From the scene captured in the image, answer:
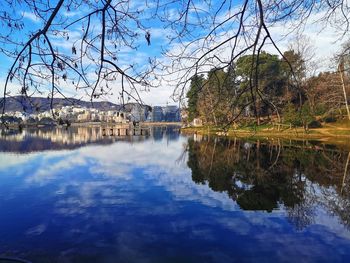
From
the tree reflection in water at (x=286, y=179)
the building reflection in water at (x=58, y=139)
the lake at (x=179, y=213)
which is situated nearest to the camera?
the lake at (x=179, y=213)

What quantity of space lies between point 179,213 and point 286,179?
890 cm

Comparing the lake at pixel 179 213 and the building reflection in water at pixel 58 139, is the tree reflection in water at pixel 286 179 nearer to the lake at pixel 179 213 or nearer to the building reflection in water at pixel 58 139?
the lake at pixel 179 213

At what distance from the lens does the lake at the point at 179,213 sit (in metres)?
9.30

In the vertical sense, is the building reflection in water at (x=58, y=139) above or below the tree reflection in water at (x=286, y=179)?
below

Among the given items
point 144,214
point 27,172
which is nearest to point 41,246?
point 144,214

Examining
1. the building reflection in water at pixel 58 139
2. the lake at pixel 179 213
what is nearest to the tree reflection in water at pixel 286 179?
the lake at pixel 179 213

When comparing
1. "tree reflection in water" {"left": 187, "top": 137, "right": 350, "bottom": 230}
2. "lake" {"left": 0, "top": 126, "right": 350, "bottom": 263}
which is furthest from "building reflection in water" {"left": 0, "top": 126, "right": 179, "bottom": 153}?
"tree reflection in water" {"left": 187, "top": 137, "right": 350, "bottom": 230}

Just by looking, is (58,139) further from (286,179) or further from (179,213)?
(179,213)

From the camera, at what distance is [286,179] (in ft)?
62.5

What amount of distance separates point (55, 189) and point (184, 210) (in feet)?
27.3

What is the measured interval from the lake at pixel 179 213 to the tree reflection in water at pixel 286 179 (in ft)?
0.19

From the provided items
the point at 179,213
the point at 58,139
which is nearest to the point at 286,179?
the point at 179,213

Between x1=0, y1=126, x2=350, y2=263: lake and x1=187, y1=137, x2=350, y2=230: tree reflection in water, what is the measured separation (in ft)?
0.19

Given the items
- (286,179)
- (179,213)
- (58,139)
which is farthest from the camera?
(58,139)
